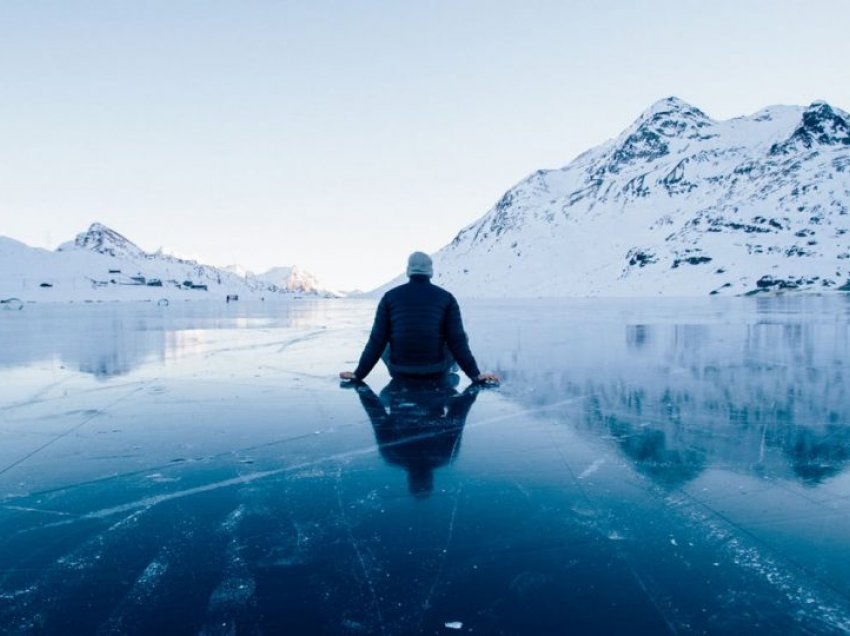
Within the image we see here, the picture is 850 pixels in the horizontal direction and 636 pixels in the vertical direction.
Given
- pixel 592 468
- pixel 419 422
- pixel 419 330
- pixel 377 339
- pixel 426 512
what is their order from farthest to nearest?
1. pixel 377 339
2. pixel 419 330
3. pixel 419 422
4. pixel 592 468
5. pixel 426 512

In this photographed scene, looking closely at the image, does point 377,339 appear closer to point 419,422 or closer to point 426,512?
point 419,422

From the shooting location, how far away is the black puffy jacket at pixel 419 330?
744cm

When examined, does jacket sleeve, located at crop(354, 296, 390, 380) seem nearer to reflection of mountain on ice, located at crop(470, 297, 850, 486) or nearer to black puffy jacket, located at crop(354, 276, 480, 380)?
black puffy jacket, located at crop(354, 276, 480, 380)

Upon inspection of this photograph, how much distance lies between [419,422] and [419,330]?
206 centimetres

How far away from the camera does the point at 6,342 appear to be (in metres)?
15.9

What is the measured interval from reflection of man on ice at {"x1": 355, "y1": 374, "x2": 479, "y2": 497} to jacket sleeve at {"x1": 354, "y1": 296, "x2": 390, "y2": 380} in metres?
0.31

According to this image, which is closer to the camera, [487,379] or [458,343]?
[458,343]

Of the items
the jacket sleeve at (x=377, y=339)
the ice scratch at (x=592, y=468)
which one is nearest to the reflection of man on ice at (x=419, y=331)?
the jacket sleeve at (x=377, y=339)

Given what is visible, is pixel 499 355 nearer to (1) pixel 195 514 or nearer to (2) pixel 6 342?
(1) pixel 195 514

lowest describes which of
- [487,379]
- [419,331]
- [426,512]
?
[426,512]

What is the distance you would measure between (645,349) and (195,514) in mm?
11470

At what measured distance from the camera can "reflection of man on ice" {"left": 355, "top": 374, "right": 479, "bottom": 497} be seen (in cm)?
441

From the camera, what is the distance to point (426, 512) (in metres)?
3.44

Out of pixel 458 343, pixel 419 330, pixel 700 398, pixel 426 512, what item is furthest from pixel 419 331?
pixel 426 512
